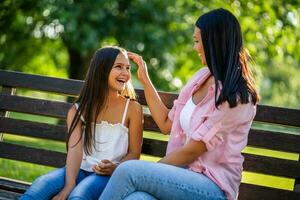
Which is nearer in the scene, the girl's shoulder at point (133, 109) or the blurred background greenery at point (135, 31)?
the girl's shoulder at point (133, 109)

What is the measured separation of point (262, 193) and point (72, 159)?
4.03ft

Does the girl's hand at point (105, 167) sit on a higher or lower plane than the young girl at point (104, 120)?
lower

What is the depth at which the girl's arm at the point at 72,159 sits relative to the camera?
3.80 meters

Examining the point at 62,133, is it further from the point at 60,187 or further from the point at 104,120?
the point at 60,187

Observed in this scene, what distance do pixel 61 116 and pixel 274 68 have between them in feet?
134

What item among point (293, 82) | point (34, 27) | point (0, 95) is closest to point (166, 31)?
point (34, 27)

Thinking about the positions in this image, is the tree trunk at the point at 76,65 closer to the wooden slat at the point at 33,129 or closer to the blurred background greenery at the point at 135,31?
the blurred background greenery at the point at 135,31

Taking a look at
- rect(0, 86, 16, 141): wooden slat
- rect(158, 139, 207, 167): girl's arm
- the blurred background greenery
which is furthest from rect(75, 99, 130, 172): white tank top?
the blurred background greenery

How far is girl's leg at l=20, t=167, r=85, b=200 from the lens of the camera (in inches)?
144

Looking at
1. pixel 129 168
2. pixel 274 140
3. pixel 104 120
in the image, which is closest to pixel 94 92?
pixel 104 120

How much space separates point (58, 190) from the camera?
383cm

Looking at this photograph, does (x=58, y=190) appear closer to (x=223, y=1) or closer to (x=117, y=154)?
(x=117, y=154)

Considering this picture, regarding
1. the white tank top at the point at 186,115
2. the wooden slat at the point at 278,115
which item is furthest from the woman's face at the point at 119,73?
the wooden slat at the point at 278,115

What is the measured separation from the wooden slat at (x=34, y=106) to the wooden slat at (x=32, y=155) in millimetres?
277
